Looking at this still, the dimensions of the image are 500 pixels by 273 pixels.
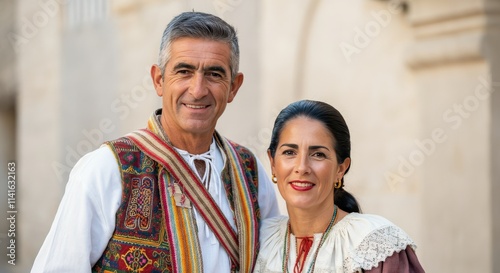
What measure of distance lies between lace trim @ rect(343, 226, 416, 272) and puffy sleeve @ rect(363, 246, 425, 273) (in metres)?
0.02

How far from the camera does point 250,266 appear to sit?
322 cm

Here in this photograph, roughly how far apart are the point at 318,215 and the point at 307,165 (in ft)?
0.68

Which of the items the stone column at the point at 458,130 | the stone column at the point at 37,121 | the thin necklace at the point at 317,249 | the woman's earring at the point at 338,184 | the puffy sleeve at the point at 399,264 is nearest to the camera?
the puffy sleeve at the point at 399,264

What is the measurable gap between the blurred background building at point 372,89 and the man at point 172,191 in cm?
235

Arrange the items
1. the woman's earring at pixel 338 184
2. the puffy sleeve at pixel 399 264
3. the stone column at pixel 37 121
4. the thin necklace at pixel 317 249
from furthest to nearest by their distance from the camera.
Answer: the stone column at pixel 37 121 → the woman's earring at pixel 338 184 → the thin necklace at pixel 317 249 → the puffy sleeve at pixel 399 264

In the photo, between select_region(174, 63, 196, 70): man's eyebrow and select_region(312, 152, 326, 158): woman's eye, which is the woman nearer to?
select_region(312, 152, 326, 158): woman's eye

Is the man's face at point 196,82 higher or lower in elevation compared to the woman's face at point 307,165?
higher

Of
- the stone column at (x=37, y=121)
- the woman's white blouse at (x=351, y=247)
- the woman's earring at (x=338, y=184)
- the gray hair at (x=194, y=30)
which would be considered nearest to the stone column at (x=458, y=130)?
the woman's earring at (x=338, y=184)

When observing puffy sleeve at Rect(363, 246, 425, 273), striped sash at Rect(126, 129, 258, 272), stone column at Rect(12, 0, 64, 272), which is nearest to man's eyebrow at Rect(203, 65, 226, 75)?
striped sash at Rect(126, 129, 258, 272)

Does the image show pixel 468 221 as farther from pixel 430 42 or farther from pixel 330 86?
pixel 330 86

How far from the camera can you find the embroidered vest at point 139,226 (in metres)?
3.01

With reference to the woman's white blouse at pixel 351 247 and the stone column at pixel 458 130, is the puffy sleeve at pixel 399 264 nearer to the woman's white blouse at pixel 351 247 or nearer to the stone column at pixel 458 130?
the woman's white blouse at pixel 351 247

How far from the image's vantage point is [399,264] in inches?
116

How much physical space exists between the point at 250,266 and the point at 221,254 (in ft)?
0.41
